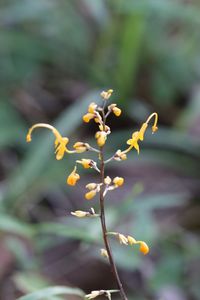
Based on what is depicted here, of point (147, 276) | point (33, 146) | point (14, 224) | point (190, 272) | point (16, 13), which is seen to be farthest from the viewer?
point (16, 13)

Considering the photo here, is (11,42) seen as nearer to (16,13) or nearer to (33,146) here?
(16,13)

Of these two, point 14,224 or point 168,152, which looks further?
point 168,152

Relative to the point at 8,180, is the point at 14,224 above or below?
below

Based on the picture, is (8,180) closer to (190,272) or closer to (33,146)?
(33,146)

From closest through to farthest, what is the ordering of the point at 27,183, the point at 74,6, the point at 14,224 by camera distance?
1. the point at 14,224
2. the point at 27,183
3. the point at 74,6

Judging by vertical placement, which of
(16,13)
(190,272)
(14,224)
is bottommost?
(190,272)

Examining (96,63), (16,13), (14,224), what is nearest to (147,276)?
(14,224)
